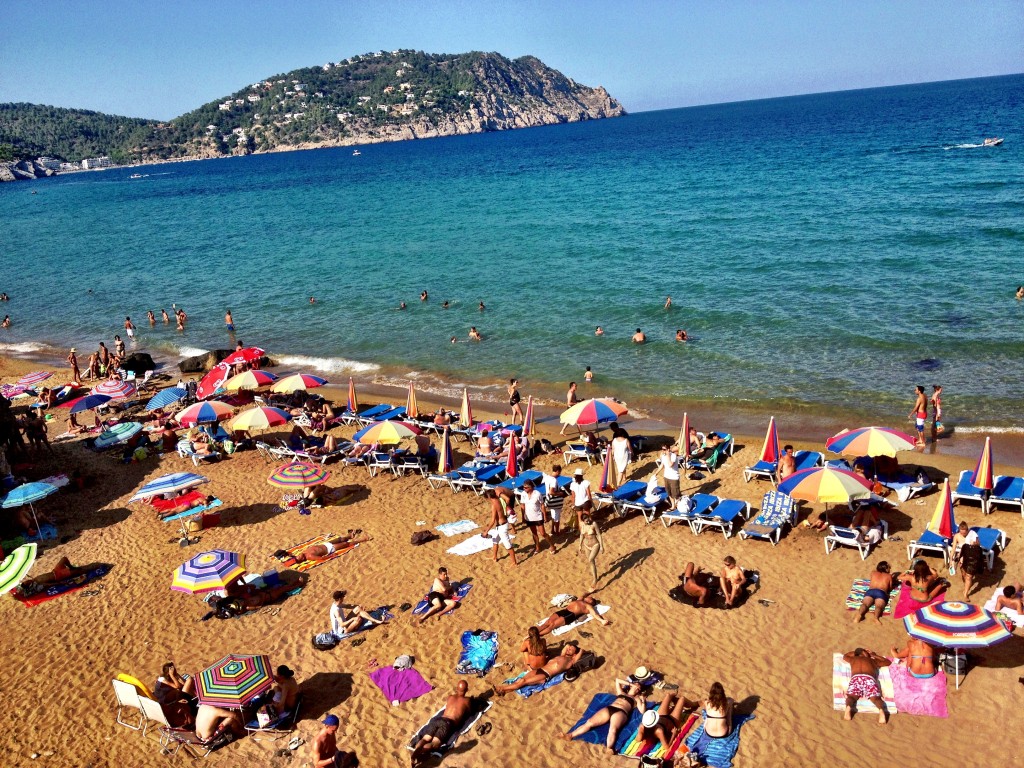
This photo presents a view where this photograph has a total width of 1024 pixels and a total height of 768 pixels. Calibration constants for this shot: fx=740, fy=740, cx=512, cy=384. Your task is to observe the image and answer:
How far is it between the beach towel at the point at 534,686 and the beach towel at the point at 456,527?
13.9 ft

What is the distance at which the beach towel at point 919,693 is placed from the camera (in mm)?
8250

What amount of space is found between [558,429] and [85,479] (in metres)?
11.1

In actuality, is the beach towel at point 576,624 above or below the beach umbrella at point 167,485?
below

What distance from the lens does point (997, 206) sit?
3825cm

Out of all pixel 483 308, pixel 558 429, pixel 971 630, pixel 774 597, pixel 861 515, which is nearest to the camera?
pixel 971 630

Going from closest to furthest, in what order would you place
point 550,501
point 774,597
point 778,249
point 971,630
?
→ point 971,630
point 774,597
point 550,501
point 778,249

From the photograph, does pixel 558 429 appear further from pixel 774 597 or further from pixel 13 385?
pixel 13 385

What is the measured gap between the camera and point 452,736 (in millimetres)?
8469

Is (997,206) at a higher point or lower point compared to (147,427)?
higher

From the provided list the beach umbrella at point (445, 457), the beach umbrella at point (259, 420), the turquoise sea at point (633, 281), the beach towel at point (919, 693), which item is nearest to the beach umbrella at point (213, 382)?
the beach umbrella at point (259, 420)

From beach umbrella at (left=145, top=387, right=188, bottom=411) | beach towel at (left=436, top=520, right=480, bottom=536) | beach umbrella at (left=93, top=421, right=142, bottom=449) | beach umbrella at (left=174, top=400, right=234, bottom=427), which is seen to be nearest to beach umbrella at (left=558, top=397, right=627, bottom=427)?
beach towel at (left=436, top=520, right=480, bottom=536)

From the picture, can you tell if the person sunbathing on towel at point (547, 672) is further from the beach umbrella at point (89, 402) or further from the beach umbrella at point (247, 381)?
the beach umbrella at point (89, 402)

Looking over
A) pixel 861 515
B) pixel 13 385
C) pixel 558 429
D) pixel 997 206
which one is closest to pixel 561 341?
pixel 558 429

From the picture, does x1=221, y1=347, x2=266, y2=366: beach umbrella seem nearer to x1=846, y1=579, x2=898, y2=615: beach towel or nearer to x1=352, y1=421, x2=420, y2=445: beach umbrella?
x1=352, y1=421, x2=420, y2=445: beach umbrella
